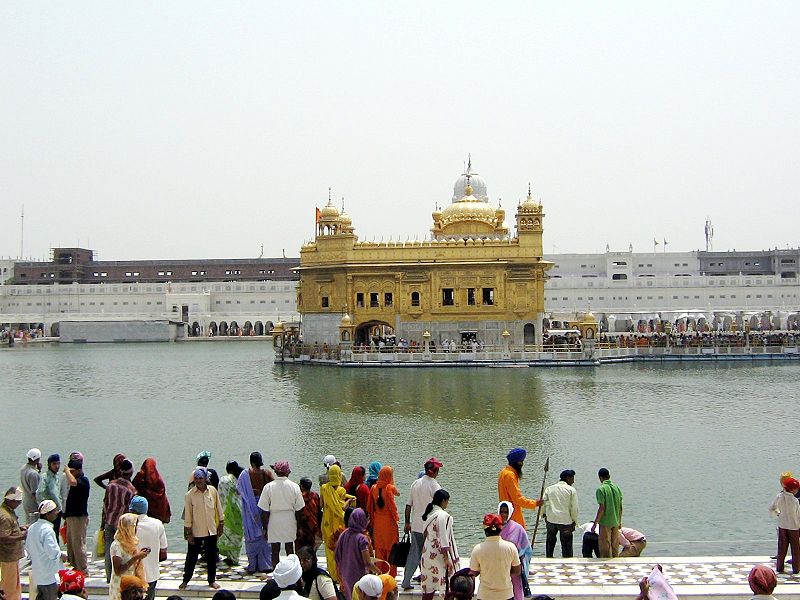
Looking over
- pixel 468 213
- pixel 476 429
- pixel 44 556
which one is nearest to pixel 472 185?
pixel 468 213

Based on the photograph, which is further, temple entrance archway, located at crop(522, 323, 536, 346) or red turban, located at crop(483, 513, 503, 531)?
temple entrance archway, located at crop(522, 323, 536, 346)

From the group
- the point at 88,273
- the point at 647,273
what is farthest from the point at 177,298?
the point at 647,273

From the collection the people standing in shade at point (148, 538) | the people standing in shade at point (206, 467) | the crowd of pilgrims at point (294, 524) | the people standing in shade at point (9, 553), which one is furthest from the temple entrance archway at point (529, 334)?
the people standing in shade at point (9, 553)

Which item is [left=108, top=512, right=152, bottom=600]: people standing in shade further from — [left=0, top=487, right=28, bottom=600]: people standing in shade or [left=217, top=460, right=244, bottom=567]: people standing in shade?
[left=217, top=460, right=244, bottom=567]: people standing in shade

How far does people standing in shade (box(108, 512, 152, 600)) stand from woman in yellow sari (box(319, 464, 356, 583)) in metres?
2.11

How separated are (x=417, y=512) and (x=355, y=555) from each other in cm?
173

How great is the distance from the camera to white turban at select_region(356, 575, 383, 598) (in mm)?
7113

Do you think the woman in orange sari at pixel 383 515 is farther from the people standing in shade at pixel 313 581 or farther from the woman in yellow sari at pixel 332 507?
the people standing in shade at pixel 313 581

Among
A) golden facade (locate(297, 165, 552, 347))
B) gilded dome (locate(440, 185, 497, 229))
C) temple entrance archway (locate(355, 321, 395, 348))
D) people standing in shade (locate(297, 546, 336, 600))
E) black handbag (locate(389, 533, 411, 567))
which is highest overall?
gilded dome (locate(440, 185, 497, 229))

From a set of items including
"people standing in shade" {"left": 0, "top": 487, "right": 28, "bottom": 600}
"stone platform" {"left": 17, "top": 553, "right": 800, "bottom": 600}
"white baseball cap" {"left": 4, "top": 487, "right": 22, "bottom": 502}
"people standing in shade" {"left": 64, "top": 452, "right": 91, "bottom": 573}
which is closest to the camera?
"people standing in shade" {"left": 0, "top": 487, "right": 28, "bottom": 600}

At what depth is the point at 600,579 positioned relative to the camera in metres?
10.4

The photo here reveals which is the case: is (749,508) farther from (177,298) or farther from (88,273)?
(88,273)

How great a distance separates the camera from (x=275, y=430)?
25750mm

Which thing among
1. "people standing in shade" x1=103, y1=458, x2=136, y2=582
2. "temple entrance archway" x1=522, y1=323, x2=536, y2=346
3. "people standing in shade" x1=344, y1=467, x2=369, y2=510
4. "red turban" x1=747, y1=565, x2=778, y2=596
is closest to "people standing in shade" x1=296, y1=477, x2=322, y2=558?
"people standing in shade" x1=344, y1=467, x2=369, y2=510
